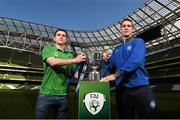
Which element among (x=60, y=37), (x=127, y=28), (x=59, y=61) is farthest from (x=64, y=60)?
(x=127, y=28)

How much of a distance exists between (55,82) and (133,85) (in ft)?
3.05

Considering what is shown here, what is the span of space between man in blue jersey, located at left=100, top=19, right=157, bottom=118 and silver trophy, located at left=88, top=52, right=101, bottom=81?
48 centimetres

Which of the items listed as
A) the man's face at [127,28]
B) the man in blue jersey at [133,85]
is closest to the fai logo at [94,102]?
the man in blue jersey at [133,85]

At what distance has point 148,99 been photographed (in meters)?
3.36

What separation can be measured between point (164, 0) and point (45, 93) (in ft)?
102

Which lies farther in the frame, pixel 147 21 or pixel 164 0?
pixel 147 21

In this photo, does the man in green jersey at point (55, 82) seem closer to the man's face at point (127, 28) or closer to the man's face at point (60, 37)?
the man's face at point (60, 37)

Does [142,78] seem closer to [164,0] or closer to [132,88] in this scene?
[132,88]

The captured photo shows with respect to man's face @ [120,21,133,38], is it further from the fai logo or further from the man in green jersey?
the fai logo

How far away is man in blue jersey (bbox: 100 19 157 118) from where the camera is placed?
3.37 metres

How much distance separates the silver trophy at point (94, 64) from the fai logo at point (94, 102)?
2.16 feet

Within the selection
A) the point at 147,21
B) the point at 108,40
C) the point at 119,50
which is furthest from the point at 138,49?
the point at 108,40

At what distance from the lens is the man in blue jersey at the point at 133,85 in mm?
3365

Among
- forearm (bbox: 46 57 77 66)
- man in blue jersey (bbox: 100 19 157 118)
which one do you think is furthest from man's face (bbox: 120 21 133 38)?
forearm (bbox: 46 57 77 66)
